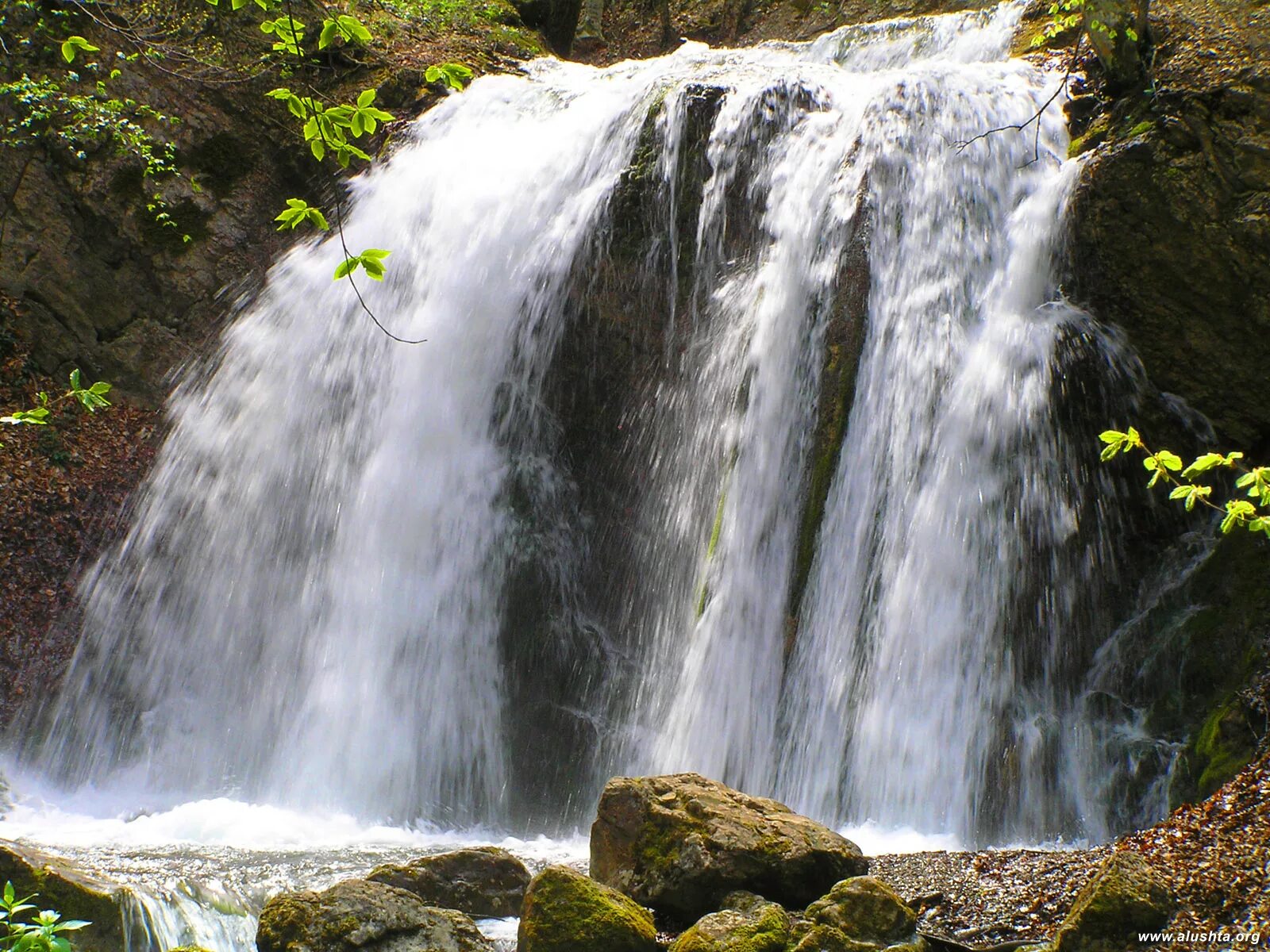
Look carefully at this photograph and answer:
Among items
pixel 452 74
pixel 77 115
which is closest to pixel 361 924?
pixel 452 74

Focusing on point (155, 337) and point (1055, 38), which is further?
point (155, 337)

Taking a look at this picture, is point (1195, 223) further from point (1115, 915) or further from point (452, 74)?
point (452, 74)

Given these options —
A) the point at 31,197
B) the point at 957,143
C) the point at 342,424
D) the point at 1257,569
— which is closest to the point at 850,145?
the point at 957,143

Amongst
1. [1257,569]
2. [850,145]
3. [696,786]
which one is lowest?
[696,786]

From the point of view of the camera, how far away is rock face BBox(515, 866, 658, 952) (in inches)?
145

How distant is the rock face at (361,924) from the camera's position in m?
3.63

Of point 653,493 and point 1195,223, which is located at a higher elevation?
point 1195,223

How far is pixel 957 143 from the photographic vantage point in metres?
7.82

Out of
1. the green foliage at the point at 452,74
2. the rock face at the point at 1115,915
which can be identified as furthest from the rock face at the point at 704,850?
the green foliage at the point at 452,74

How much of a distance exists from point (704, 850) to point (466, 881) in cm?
123

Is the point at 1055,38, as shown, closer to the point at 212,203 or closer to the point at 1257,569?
the point at 1257,569

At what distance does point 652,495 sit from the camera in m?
8.05

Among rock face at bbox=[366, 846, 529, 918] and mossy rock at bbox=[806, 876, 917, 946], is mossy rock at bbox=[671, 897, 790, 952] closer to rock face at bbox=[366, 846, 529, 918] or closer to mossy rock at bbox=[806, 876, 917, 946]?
mossy rock at bbox=[806, 876, 917, 946]

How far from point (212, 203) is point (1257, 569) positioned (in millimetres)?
10150
